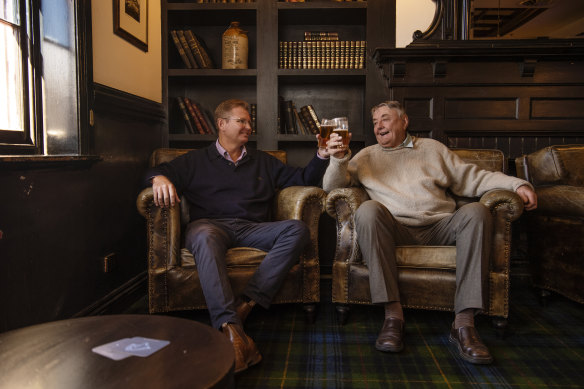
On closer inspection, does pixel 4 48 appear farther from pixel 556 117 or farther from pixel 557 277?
pixel 556 117

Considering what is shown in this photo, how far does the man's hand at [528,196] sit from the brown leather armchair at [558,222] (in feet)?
1.00

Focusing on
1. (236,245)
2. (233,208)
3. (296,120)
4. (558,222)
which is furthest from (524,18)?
(236,245)

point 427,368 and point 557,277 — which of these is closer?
point 427,368

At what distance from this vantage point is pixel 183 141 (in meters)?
3.19

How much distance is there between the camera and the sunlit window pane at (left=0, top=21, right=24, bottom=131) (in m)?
1.77

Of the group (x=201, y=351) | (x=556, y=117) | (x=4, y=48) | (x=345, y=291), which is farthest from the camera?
(x=556, y=117)

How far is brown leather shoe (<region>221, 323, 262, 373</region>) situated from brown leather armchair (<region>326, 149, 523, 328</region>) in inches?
22.4

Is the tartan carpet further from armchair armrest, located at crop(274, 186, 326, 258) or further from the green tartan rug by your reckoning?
armchair armrest, located at crop(274, 186, 326, 258)

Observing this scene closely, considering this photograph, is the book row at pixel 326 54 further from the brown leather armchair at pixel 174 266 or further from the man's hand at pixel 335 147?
the brown leather armchair at pixel 174 266

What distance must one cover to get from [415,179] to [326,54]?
1234mm

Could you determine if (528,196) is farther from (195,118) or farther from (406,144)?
(195,118)

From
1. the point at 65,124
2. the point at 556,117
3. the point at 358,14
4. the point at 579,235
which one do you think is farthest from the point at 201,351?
the point at 556,117

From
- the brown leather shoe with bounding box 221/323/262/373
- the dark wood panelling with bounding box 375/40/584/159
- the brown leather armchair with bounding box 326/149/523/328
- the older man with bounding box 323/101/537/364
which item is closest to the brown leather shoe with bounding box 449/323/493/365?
the older man with bounding box 323/101/537/364

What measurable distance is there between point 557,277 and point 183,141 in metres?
2.47
